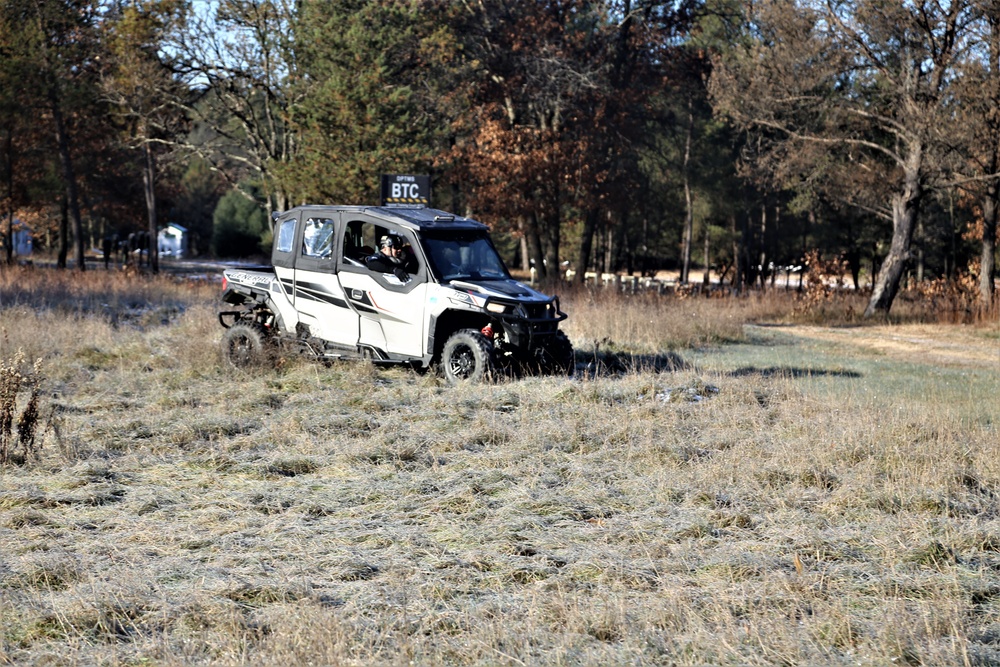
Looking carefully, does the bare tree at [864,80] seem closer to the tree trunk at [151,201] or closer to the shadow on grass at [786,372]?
the shadow on grass at [786,372]

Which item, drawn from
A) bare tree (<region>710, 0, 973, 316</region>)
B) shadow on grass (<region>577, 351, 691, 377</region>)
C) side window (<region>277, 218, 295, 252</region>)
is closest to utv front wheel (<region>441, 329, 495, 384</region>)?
shadow on grass (<region>577, 351, 691, 377</region>)

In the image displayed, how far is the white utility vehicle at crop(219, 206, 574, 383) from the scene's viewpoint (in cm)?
1282

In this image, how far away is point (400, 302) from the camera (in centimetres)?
1314

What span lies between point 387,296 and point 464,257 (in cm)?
112

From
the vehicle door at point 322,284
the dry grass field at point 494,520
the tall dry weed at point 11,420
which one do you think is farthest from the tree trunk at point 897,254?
the tall dry weed at point 11,420

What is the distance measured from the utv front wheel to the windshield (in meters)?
0.78

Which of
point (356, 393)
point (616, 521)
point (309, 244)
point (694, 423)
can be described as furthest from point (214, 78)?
point (616, 521)

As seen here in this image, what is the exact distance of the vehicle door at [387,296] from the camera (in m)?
13.1

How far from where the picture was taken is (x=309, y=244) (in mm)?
13875

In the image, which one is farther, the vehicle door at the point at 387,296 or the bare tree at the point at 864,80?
the bare tree at the point at 864,80

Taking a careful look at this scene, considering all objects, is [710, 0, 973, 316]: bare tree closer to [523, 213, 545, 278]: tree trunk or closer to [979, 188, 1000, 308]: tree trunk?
[979, 188, 1000, 308]: tree trunk

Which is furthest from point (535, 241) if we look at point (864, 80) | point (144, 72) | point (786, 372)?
point (786, 372)

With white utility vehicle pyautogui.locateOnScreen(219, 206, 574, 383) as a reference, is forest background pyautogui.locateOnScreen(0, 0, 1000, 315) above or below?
above

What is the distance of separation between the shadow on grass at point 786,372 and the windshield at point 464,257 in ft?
10.9
